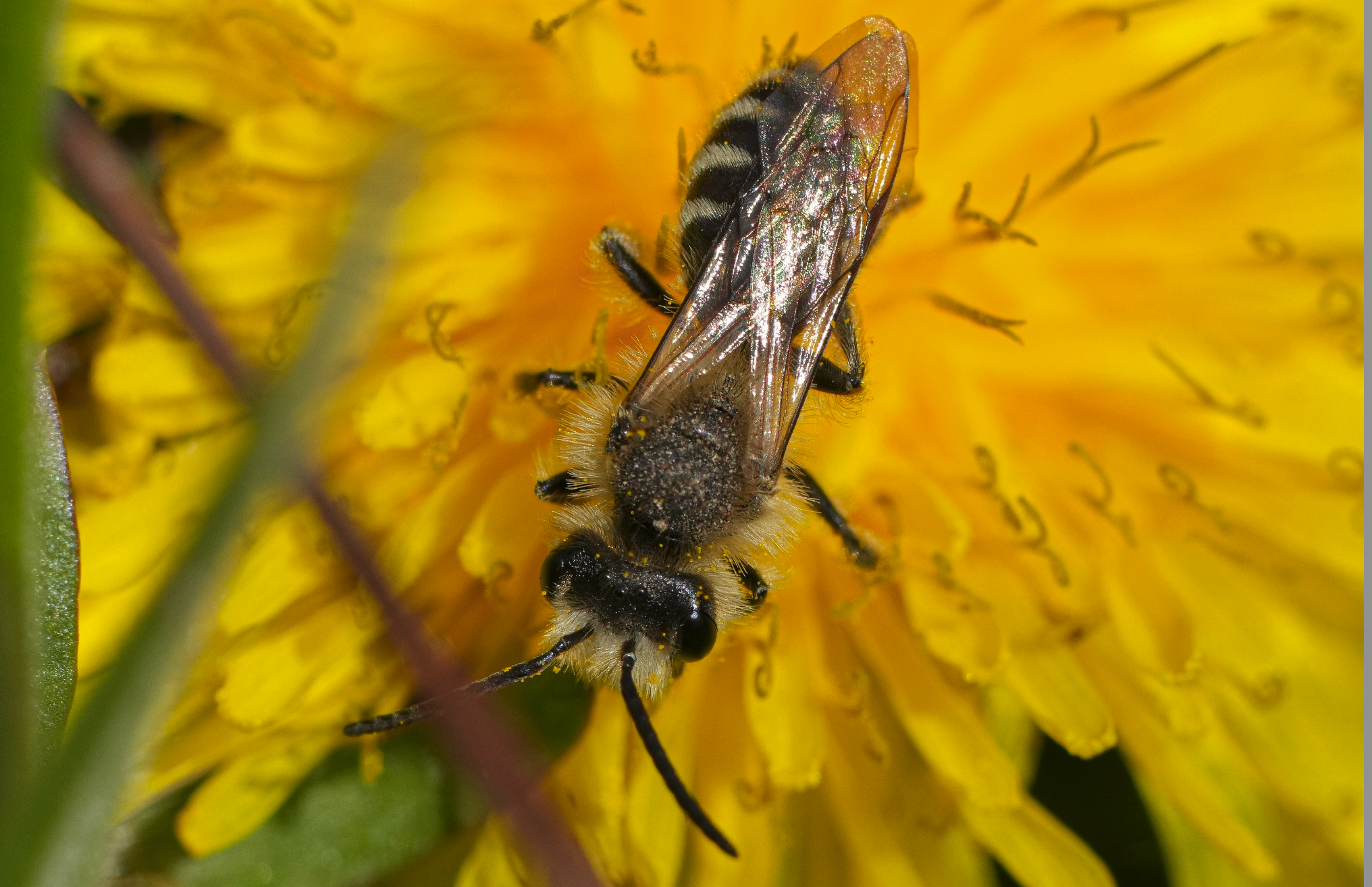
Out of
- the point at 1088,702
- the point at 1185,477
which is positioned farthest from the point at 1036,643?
the point at 1185,477

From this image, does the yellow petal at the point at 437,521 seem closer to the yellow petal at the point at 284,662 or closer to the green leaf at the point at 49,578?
the yellow petal at the point at 284,662

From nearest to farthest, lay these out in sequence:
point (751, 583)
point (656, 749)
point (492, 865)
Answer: point (656, 749)
point (751, 583)
point (492, 865)

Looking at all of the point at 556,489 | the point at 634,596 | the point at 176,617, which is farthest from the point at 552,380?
the point at 176,617

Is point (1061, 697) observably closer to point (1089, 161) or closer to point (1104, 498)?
point (1104, 498)

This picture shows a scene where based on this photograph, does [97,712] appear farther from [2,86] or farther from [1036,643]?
[1036,643]

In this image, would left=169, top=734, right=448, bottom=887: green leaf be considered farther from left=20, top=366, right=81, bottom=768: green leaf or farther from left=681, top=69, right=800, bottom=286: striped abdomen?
left=681, top=69, right=800, bottom=286: striped abdomen

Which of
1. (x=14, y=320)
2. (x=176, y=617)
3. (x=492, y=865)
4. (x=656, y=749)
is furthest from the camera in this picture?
→ (x=492, y=865)

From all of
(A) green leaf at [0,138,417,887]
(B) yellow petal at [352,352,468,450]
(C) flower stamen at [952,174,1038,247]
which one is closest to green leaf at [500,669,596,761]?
(B) yellow petal at [352,352,468,450]
